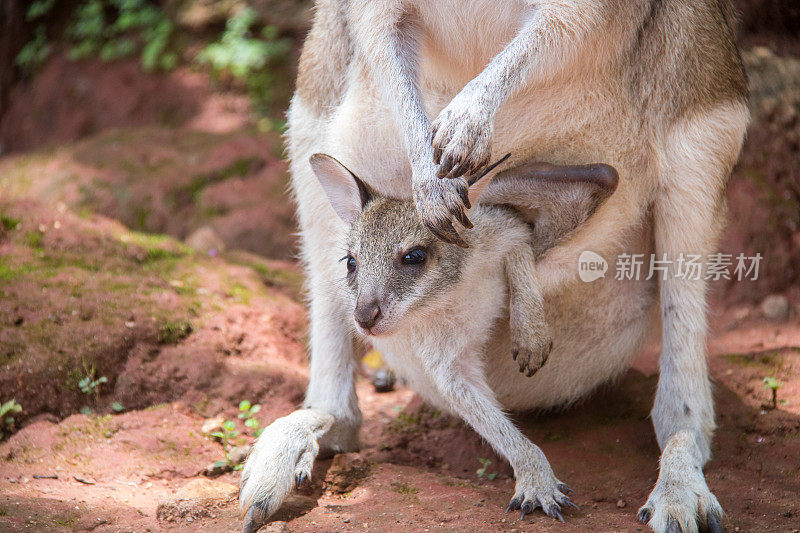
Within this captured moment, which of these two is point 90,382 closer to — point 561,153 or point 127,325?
point 127,325

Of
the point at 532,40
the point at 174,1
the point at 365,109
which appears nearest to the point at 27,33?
the point at 174,1

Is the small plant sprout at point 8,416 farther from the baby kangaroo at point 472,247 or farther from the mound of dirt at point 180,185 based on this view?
the mound of dirt at point 180,185

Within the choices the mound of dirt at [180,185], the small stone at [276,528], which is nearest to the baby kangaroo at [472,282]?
the small stone at [276,528]

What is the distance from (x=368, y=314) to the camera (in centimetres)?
288

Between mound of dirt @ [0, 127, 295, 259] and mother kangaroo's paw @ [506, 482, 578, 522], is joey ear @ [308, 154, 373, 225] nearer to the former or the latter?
mother kangaroo's paw @ [506, 482, 578, 522]

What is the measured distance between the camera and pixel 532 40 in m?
3.04

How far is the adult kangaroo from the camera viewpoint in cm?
301

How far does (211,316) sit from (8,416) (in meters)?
1.08

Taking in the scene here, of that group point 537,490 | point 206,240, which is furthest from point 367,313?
point 206,240

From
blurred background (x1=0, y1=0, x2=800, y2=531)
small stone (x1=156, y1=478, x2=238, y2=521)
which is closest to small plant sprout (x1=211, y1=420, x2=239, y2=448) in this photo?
blurred background (x1=0, y1=0, x2=800, y2=531)

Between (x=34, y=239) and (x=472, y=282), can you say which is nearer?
(x=472, y=282)

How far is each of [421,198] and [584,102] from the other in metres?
0.85

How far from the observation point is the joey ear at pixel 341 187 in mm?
3236

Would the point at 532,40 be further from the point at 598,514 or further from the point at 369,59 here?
the point at 598,514
